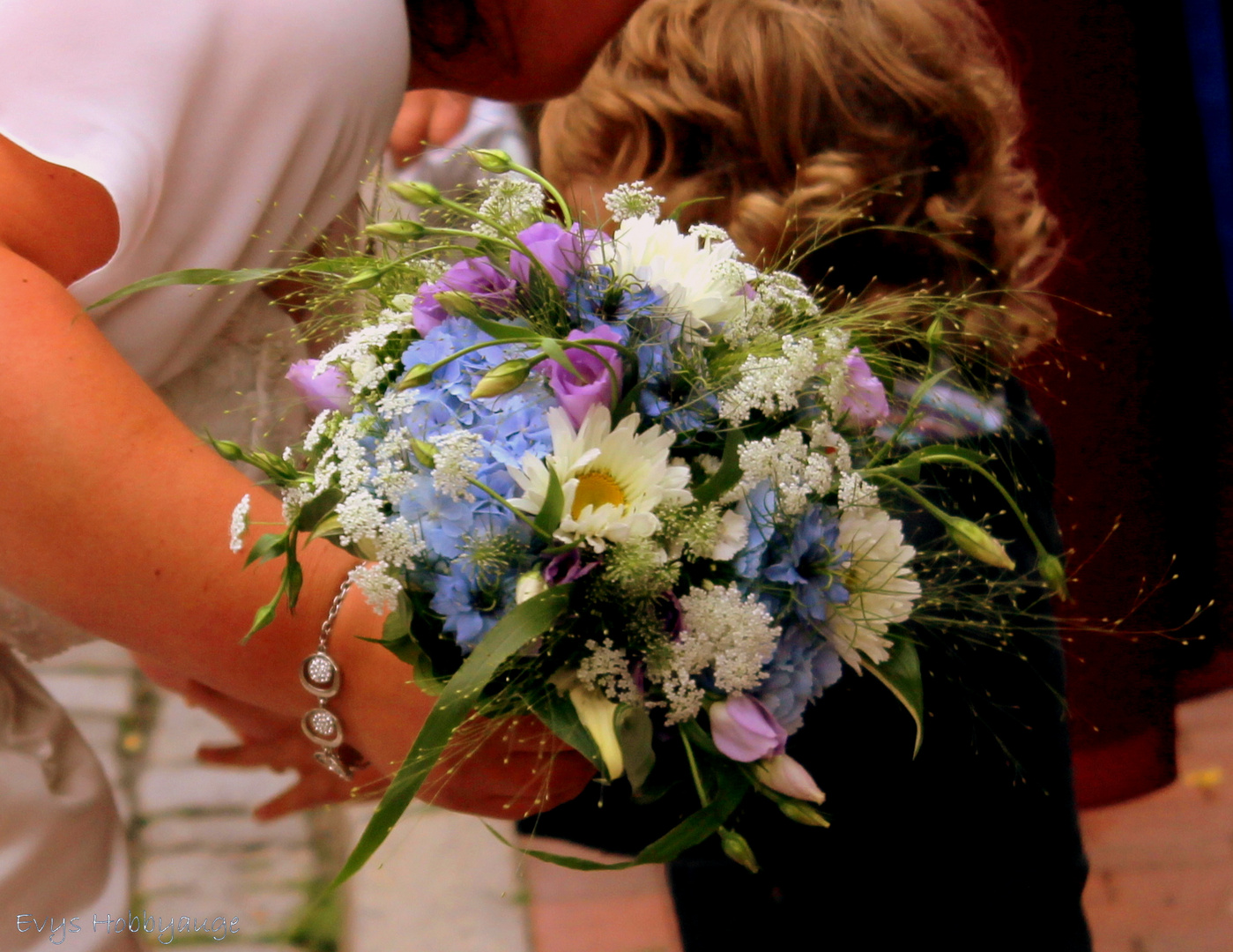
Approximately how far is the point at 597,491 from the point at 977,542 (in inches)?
7.6

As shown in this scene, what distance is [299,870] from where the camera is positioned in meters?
1.01

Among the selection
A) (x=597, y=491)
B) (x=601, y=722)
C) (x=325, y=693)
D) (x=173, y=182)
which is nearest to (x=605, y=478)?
(x=597, y=491)

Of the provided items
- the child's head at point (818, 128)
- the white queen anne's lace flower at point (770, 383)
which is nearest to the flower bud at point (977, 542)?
the white queen anne's lace flower at point (770, 383)

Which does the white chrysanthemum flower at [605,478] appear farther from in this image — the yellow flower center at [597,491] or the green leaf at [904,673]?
the green leaf at [904,673]

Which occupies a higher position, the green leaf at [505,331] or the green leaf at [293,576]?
the green leaf at [505,331]

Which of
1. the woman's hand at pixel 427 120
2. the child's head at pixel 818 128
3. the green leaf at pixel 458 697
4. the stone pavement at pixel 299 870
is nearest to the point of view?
the green leaf at pixel 458 697

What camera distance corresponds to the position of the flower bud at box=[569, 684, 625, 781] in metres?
0.41

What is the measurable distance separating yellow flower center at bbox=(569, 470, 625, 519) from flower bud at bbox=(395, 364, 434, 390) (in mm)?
85

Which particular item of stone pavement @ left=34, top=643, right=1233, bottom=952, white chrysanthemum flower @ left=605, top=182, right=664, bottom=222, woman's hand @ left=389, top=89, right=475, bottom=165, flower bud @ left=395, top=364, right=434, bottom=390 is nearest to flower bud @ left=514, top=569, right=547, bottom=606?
flower bud @ left=395, top=364, right=434, bottom=390

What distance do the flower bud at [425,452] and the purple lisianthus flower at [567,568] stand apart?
A: 67mm

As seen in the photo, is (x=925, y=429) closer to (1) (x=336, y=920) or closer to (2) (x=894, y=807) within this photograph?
(2) (x=894, y=807)

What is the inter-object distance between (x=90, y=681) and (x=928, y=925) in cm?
86

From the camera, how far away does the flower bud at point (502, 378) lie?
41 centimetres

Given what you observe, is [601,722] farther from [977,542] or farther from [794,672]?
[977,542]
